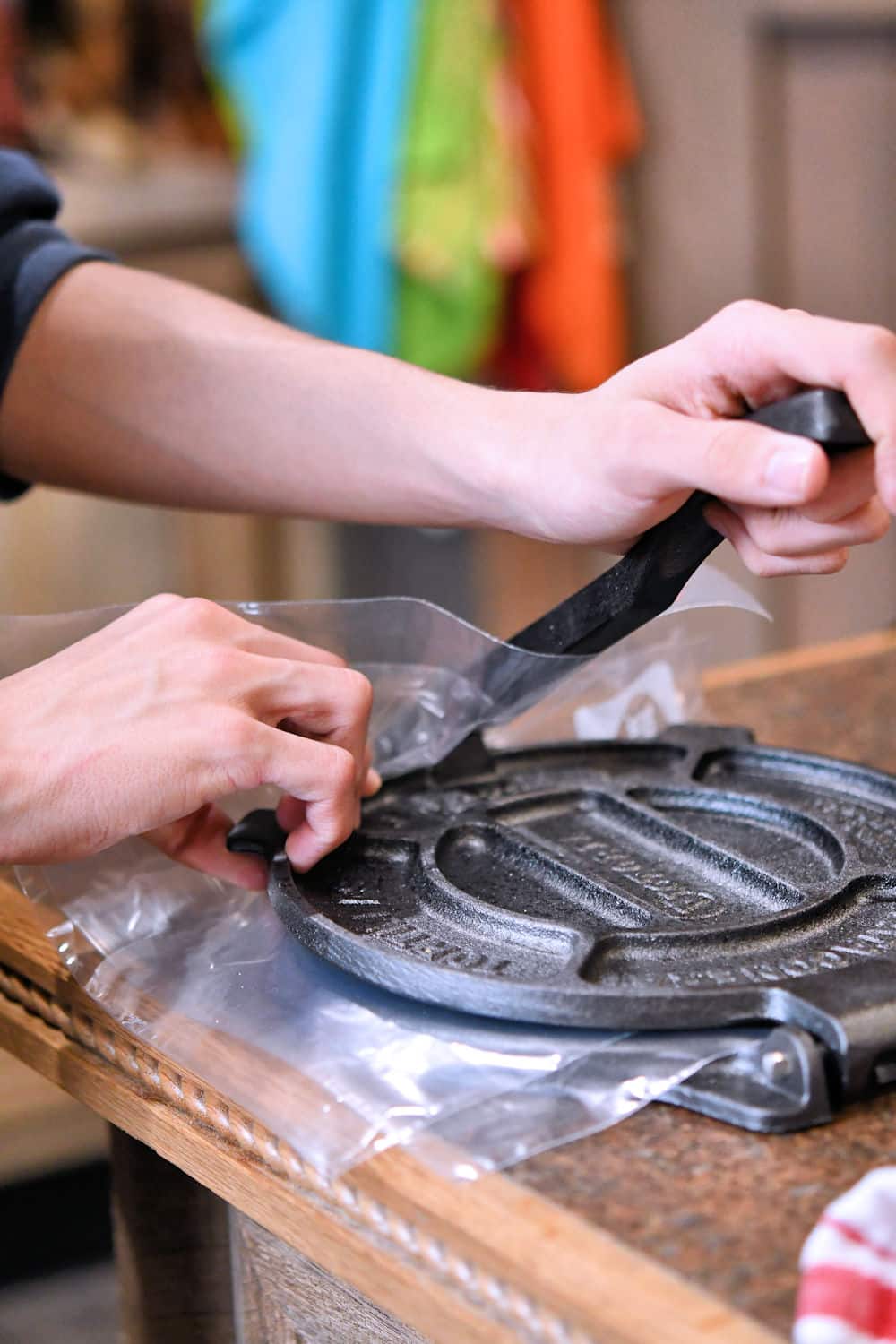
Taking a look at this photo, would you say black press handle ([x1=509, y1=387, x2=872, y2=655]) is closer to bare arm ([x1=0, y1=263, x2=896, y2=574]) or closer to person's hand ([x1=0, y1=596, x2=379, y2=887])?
bare arm ([x1=0, y1=263, x2=896, y2=574])

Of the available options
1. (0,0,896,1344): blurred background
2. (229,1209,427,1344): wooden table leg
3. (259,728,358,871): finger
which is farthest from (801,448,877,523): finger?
(0,0,896,1344): blurred background

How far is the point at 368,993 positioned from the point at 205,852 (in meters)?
0.16

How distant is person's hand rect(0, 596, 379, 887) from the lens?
2.31ft

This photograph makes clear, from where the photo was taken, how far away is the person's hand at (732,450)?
66cm

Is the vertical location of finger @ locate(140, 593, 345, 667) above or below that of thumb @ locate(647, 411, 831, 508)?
below

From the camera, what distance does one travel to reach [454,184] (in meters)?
2.32

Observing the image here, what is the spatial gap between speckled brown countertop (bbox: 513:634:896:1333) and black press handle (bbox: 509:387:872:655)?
0.28 meters

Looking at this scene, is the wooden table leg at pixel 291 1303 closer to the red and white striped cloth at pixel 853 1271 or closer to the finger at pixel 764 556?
the red and white striped cloth at pixel 853 1271

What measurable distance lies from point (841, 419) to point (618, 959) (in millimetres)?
233

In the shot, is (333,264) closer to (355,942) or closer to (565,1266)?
(355,942)

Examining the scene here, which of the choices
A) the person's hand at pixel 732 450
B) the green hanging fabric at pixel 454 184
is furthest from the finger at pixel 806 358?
the green hanging fabric at pixel 454 184

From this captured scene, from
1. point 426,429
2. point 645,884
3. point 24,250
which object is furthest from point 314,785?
point 24,250

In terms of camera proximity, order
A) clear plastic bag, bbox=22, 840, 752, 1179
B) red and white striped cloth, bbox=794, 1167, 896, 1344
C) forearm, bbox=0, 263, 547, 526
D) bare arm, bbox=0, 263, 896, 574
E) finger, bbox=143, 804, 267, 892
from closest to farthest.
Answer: red and white striped cloth, bbox=794, 1167, 896, 1344 → clear plastic bag, bbox=22, 840, 752, 1179 → bare arm, bbox=0, 263, 896, 574 → finger, bbox=143, 804, 267, 892 → forearm, bbox=0, 263, 547, 526

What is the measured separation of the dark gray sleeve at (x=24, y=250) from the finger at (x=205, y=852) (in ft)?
A: 1.22
